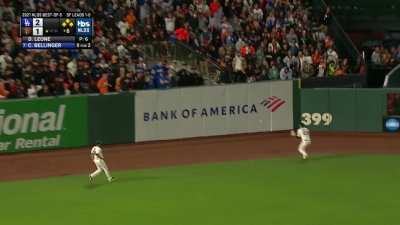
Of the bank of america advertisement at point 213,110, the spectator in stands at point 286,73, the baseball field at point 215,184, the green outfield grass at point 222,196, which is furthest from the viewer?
the spectator in stands at point 286,73

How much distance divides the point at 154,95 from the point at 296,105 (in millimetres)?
6325

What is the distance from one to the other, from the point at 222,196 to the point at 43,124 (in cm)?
855

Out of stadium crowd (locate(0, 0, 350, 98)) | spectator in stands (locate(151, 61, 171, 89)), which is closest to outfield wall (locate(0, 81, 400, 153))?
stadium crowd (locate(0, 0, 350, 98))

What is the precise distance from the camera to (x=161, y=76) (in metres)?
28.7

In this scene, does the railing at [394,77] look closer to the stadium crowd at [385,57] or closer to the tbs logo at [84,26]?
the stadium crowd at [385,57]

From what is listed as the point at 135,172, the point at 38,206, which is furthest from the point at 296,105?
the point at 38,206

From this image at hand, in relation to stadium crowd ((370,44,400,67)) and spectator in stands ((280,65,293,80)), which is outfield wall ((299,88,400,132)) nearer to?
spectator in stands ((280,65,293,80))

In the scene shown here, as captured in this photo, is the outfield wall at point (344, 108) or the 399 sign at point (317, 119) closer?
the outfield wall at point (344, 108)

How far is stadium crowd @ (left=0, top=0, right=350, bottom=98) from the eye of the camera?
25812mm

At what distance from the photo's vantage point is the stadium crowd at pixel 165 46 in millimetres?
25812

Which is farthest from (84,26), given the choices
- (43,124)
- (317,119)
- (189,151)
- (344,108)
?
(344,108)

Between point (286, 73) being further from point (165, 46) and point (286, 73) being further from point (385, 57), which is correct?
point (385, 57)

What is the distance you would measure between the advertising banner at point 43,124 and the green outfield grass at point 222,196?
3008 mm
